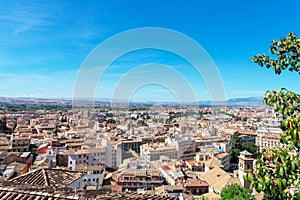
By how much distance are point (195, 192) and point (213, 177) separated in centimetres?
177

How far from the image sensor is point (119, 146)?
17.4 m

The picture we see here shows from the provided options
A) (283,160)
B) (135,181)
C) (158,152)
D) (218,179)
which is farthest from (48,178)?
(158,152)

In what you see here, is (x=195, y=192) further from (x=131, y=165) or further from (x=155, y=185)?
(x=131, y=165)

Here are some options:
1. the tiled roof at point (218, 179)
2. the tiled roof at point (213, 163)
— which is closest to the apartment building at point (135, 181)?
the tiled roof at point (218, 179)

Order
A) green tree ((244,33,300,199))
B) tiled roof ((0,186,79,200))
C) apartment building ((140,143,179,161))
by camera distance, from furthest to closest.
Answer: apartment building ((140,143,179,161)) → tiled roof ((0,186,79,200)) → green tree ((244,33,300,199))

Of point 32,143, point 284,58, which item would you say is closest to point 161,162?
point 32,143

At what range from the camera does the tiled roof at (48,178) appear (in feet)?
13.2

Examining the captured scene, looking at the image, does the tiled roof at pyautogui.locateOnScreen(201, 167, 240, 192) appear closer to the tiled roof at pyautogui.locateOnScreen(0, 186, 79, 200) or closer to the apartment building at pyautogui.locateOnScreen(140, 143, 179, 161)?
the apartment building at pyautogui.locateOnScreen(140, 143, 179, 161)

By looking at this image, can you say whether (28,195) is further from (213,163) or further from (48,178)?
(213,163)

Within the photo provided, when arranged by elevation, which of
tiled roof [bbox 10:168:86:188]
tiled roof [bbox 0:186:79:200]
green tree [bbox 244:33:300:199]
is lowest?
tiled roof [bbox 10:168:86:188]

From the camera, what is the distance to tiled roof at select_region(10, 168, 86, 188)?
4.02 meters

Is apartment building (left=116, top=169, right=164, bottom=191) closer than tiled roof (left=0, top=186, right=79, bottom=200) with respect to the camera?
No

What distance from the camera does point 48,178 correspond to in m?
4.23

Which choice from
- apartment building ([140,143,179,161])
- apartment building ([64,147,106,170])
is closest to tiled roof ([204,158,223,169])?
apartment building ([140,143,179,161])
